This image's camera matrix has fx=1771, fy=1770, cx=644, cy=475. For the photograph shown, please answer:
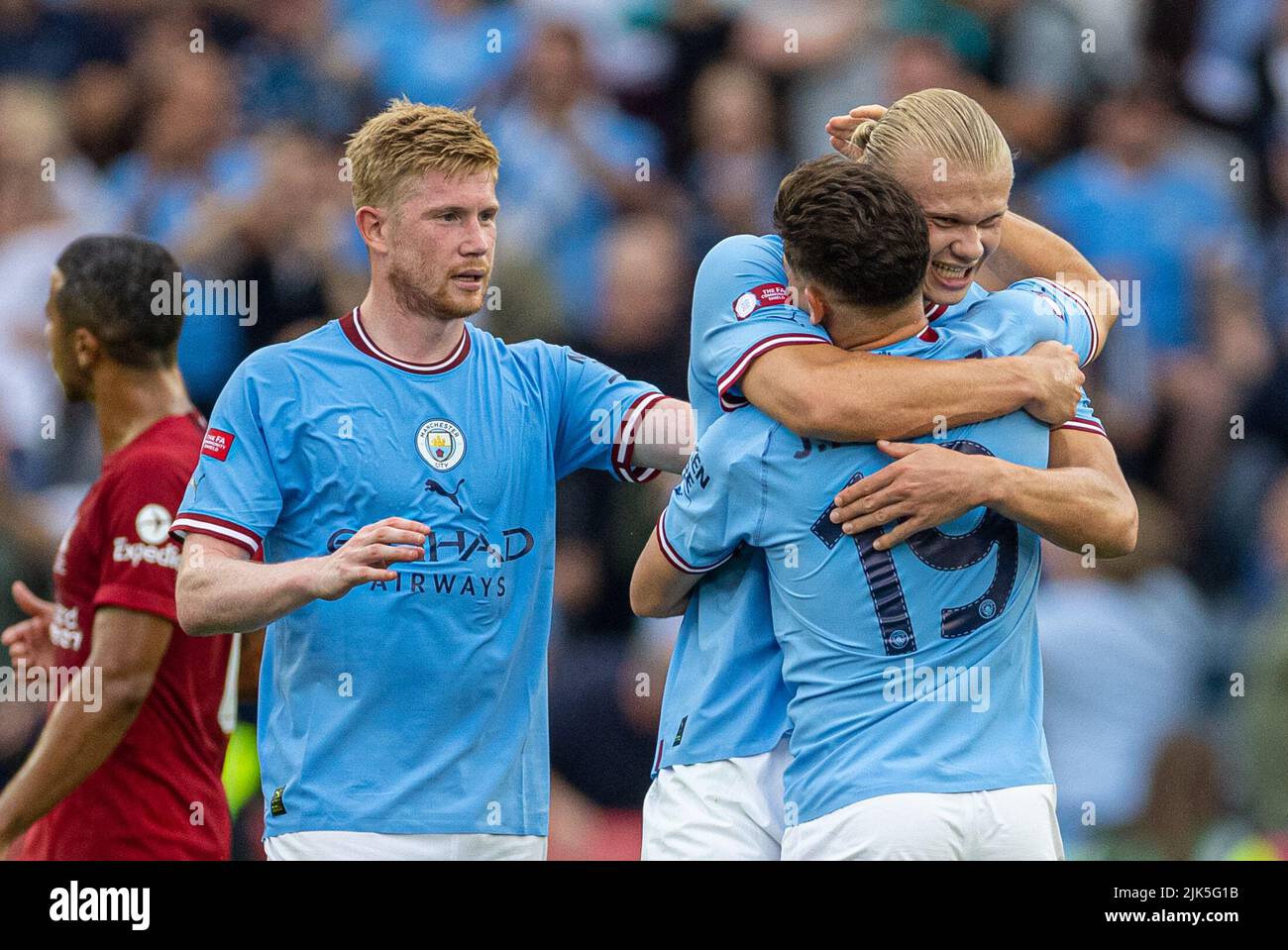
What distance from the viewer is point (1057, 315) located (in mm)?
3678

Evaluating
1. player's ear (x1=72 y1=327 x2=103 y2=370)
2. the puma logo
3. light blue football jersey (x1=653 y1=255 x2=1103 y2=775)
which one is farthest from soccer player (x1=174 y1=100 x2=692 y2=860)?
player's ear (x1=72 y1=327 x2=103 y2=370)

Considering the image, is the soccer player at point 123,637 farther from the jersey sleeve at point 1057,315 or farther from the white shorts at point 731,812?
the jersey sleeve at point 1057,315

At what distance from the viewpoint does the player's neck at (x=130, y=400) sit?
4.77 meters

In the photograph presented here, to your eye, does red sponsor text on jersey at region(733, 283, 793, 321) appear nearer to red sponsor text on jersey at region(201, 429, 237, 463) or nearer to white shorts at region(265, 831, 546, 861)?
red sponsor text on jersey at region(201, 429, 237, 463)

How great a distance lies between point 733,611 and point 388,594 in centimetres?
78

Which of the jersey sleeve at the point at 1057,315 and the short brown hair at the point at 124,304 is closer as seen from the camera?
the jersey sleeve at the point at 1057,315

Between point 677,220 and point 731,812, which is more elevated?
point 677,220

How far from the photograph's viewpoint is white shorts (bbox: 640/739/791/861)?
359 cm

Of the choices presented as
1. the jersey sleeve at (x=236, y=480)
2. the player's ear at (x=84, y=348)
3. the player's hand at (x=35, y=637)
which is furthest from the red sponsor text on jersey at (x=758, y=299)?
the player's hand at (x=35, y=637)

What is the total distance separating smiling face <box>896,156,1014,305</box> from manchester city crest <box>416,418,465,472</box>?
3.64 ft

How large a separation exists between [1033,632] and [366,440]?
4.90 feet

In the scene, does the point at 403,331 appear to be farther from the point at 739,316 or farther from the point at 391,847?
the point at 391,847

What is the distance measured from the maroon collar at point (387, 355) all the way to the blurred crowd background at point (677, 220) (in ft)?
9.36

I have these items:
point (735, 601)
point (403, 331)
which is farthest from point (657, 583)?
point (403, 331)
